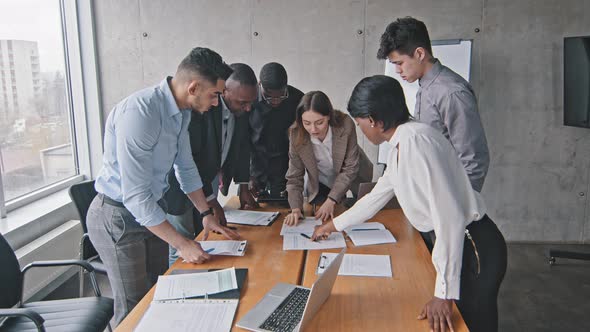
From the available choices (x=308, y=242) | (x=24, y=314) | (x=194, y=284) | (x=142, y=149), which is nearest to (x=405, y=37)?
(x=308, y=242)

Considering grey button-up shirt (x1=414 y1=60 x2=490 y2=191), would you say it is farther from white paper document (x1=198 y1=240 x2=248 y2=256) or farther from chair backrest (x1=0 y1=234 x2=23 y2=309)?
chair backrest (x1=0 y1=234 x2=23 y2=309)

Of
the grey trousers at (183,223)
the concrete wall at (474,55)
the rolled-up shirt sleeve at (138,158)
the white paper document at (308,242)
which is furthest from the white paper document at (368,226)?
the concrete wall at (474,55)

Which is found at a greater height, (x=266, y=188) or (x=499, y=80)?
(x=499, y=80)

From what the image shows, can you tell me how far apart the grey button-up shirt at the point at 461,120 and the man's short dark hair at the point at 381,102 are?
2.12 ft

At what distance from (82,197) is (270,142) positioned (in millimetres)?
1151

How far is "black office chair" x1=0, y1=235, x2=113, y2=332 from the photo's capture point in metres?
1.79

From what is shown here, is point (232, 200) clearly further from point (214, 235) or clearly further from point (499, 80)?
point (499, 80)

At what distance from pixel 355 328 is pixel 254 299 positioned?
359mm

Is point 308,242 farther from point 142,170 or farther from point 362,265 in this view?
point 142,170

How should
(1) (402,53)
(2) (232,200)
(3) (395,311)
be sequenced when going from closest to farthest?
1. (3) (395,311)
2. (1) (402,53)
3. (2) (232,200)

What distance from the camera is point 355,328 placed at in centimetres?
130

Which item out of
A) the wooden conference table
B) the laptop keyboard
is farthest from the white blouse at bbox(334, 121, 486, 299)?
the laptop keyboard

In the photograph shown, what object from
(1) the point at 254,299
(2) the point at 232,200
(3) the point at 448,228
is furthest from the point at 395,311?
(2) the point at 232,200

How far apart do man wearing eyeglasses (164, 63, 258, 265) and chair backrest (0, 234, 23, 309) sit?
662 millimetres
